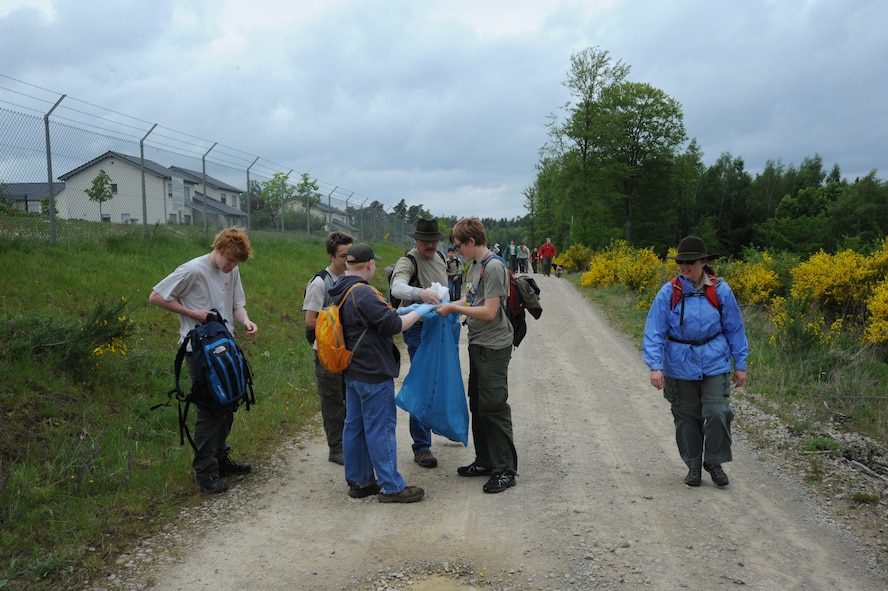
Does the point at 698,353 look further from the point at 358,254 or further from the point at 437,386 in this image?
the point at 358,254

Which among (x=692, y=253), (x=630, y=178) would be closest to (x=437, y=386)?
(x=692, y=253)

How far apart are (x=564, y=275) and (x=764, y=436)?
24.5 meters

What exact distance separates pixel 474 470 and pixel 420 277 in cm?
164

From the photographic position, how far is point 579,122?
38656 mm

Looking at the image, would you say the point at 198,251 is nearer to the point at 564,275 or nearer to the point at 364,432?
the point at 364,432

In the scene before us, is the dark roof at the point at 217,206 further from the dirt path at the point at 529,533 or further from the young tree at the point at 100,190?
the dirt path at the point at 529,533

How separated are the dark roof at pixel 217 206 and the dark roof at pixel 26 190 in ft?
18.1

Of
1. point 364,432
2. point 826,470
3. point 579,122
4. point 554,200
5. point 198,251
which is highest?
point 579,122

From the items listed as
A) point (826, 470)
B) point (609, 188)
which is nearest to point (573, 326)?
point (826, 470)

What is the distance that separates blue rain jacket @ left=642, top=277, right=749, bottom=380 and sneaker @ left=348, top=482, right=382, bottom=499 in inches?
89.0

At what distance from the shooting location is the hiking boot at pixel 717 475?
511cm

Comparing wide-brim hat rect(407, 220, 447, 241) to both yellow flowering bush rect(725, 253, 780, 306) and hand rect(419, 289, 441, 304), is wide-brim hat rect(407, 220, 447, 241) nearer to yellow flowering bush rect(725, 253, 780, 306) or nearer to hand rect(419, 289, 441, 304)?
hand rect(419, 289, 441, 304)

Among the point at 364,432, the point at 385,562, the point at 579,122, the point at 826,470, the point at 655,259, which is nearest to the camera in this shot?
the point at 385,562

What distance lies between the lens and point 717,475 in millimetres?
5117
